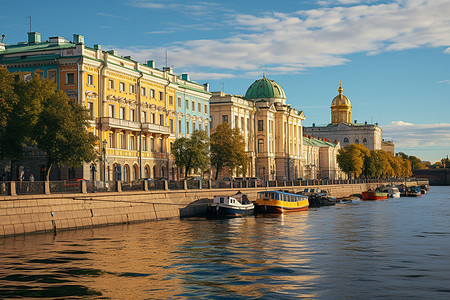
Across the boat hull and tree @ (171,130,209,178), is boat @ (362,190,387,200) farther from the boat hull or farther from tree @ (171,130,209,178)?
the boat hull

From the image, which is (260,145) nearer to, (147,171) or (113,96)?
(147,171)

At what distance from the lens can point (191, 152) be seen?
7481cm

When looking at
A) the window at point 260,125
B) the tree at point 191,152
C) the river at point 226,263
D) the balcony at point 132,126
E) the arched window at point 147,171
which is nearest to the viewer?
the river at point 226,263

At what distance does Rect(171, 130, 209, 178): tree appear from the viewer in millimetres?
75000

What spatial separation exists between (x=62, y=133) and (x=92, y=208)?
8479 millimetres

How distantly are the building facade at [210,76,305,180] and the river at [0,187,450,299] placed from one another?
62888 millimetres

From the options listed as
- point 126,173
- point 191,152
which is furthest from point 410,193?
point 126,173

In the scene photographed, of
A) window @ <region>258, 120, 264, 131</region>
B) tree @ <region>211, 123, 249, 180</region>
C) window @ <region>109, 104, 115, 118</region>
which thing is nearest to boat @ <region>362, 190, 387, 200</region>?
window @ <region>258, 120, 264, 131</region>

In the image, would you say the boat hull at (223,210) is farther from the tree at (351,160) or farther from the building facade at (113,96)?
the tree at (351,160)

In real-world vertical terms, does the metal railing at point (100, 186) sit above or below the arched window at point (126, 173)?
below

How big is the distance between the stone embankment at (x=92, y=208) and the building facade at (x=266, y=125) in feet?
153

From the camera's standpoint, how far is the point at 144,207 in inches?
2067

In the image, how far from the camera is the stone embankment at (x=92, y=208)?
3934 centimetres

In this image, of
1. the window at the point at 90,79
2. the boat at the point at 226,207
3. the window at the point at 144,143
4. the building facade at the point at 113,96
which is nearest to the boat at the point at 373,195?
the building facade at the point at 113,96
